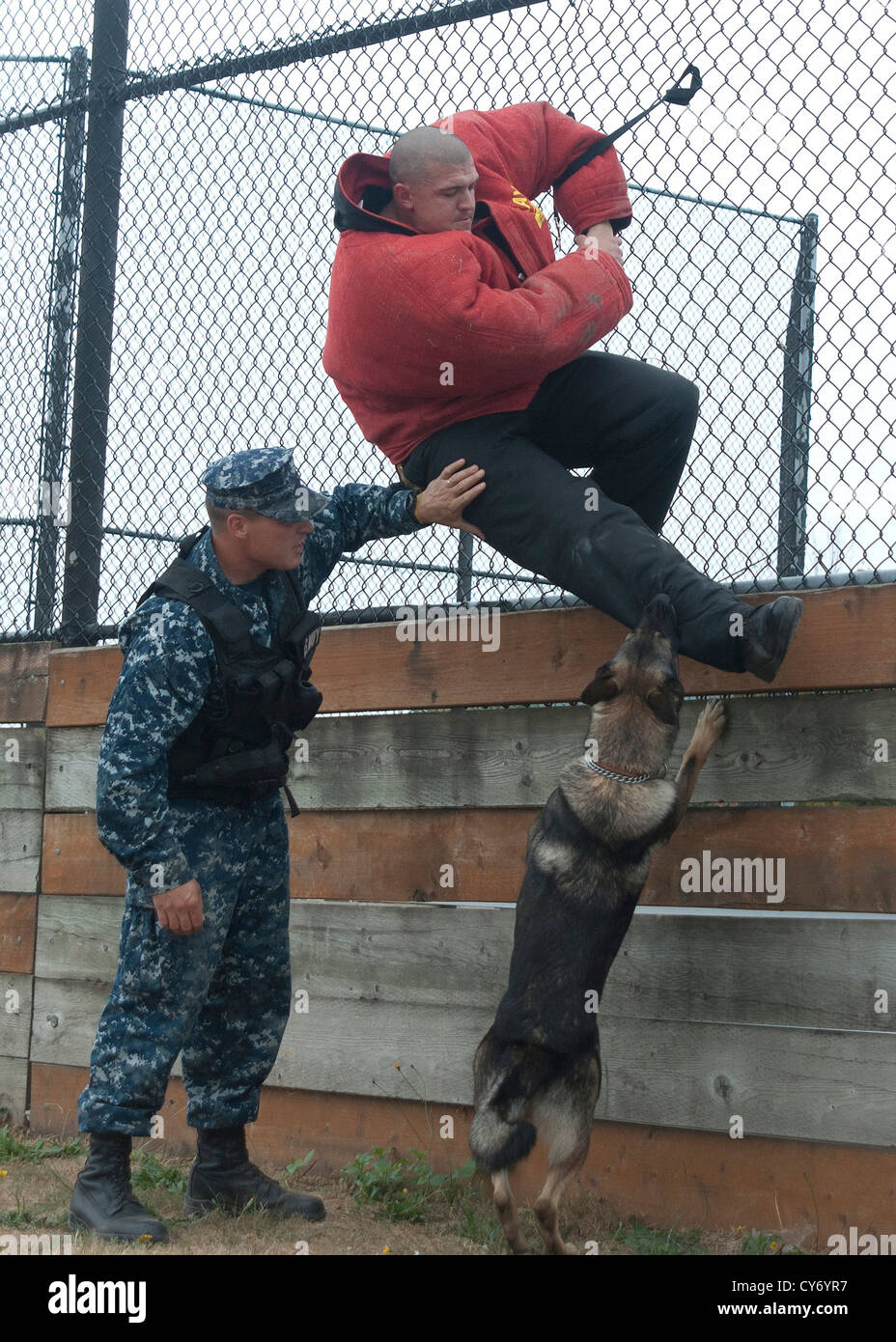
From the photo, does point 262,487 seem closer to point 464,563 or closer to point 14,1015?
point 464,563

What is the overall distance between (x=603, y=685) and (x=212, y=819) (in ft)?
4.15

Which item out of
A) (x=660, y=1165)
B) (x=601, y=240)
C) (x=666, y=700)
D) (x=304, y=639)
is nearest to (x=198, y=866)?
(x=304, y=639)

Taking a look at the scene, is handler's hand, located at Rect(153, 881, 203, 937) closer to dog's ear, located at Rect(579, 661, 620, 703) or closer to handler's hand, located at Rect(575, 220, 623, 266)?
dog's ear, located at Rect(579, 661, 620, 703)

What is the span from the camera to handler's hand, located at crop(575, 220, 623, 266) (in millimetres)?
3666

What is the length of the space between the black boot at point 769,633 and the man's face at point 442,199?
4.58 feet

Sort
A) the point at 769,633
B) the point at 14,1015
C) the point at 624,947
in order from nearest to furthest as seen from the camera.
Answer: the point at 769,633 < the point at 624,947 < the point at 14,1015

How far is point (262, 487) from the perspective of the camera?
12.2 ft

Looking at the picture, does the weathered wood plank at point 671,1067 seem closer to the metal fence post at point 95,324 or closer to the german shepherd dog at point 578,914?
the german shepherd dog at point 578,914

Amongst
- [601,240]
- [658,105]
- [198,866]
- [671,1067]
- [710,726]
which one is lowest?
[671,1067]

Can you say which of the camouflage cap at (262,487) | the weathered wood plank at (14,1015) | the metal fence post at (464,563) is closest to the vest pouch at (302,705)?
the camouflage cap at (262,487)

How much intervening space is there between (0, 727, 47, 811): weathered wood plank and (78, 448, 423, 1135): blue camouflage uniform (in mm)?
1850

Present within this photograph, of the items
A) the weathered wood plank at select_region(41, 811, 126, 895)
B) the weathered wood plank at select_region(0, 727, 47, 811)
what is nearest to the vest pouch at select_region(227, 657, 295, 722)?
the weathered wood plank at select_region(41, 811, 126, 895)

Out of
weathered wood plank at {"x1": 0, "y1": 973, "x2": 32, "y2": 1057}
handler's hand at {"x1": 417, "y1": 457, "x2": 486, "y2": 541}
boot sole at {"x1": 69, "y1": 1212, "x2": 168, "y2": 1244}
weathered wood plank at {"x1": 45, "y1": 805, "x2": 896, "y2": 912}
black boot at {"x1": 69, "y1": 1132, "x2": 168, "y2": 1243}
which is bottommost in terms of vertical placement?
boot sole at {"x1": 69, "y1": 1212, "x2": 168, "y2": 1244}
